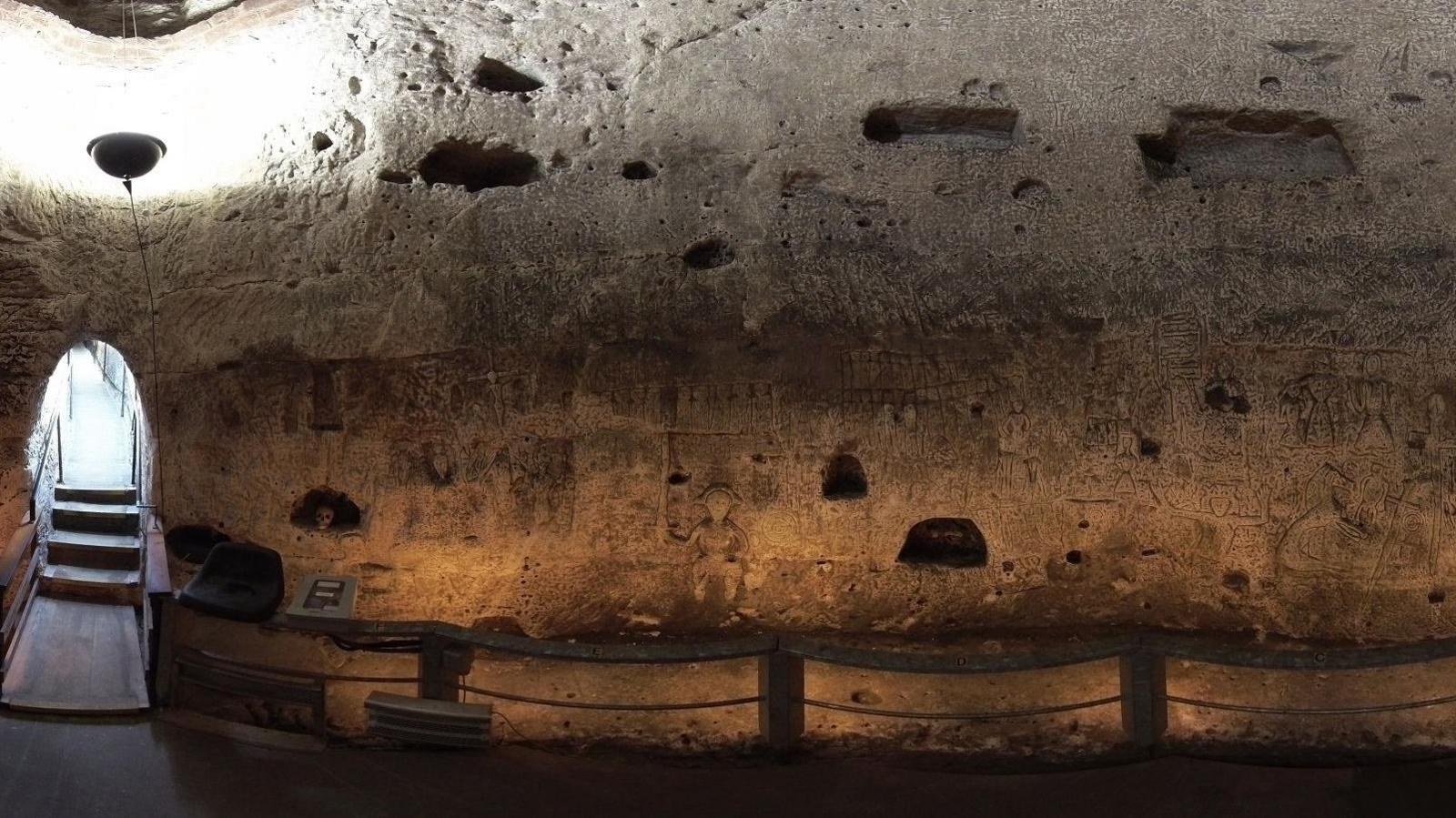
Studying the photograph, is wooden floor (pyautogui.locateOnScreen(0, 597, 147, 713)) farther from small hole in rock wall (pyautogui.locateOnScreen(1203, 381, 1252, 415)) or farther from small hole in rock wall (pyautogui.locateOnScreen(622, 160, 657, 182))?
small hole in rock wall (pyautogui.locateOnScreen(1203, 381, 1252, 415))

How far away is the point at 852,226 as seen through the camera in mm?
5680

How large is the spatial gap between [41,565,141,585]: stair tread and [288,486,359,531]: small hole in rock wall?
1.21 meters

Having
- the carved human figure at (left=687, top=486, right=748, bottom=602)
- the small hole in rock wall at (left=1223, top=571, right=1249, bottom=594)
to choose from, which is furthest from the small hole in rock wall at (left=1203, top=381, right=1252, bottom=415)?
the carved human figure at (left=687, top=486, right=748, bottom=602)

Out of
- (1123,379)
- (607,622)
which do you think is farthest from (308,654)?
(1123,379)

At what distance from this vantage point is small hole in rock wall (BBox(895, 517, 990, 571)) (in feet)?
18.2

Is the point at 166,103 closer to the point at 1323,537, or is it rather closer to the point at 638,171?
the point at 638,171

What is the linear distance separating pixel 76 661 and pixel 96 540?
1.95 m

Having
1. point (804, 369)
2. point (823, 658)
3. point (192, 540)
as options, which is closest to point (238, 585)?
point (192, 540)

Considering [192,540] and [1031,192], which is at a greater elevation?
[1031,192]

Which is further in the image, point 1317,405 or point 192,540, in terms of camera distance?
point 192,540

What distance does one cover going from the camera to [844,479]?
5508mm

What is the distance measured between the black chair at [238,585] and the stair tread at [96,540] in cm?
232

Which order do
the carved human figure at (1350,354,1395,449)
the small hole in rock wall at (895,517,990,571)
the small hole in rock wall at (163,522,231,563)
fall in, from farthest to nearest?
the small hole in rock wall at (163,522,231,563) < the small hole in rock wall at (895,517,990,571) < the carved human figure at (1350,354,1395,449)

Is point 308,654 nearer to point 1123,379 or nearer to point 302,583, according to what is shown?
point 302,583
